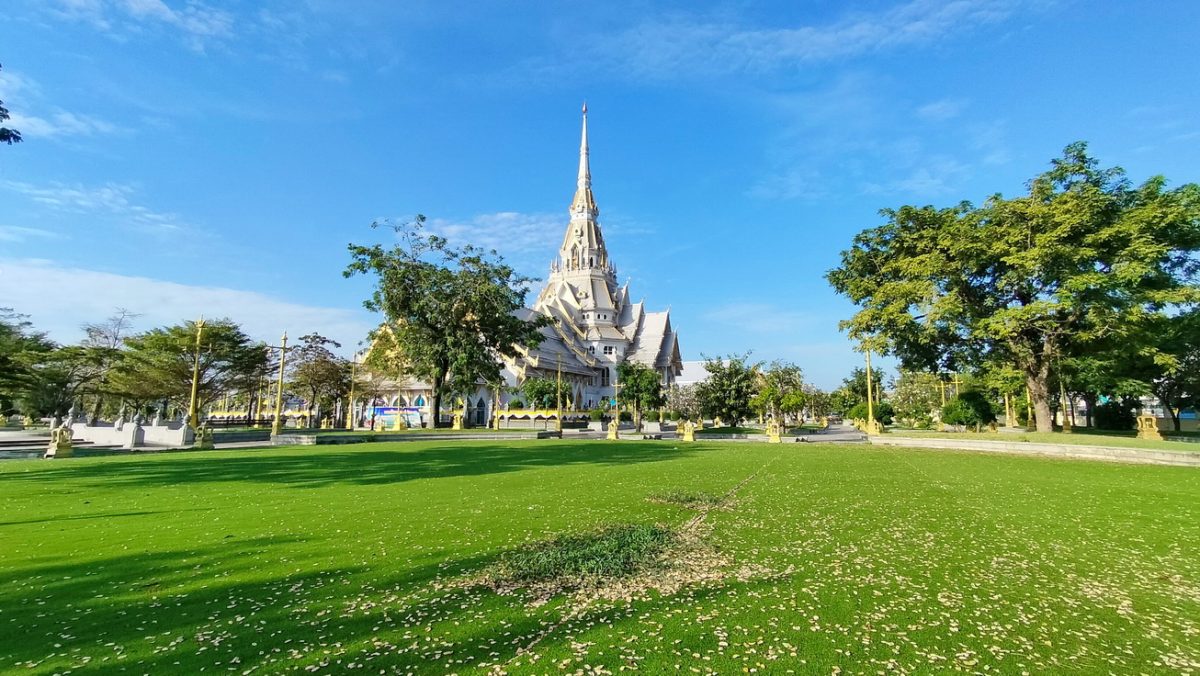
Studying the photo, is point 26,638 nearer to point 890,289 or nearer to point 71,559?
point 71,559

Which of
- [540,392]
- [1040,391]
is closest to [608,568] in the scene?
[1040,391]

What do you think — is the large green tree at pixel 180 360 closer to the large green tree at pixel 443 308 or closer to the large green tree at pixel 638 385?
the large green tree at pixel 443 308

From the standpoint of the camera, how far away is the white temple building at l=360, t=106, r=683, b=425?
67.1 metres

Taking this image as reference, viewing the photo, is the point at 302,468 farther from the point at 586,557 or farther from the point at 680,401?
the point at 680,401

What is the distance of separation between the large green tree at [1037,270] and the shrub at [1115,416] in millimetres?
17727

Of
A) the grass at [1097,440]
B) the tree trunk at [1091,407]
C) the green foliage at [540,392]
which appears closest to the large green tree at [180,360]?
the green foliage at [540,392]

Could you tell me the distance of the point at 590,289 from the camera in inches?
3108

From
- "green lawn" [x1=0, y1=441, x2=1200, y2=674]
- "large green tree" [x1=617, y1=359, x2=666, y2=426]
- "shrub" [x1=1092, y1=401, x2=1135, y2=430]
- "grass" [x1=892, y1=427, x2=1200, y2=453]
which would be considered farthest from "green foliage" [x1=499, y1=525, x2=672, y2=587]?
"shrub" [x1=1092, y1=401, x2=1135, y2=430]

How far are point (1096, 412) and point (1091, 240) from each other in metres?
24.3

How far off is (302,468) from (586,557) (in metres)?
12.2

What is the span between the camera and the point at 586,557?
553cm

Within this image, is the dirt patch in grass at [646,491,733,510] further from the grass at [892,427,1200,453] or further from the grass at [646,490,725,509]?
the grass at [892,427,1200,453]

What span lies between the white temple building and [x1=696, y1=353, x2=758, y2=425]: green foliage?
67.5 ft

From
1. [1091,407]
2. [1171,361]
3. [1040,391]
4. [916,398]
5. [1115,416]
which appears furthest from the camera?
[916,398]
